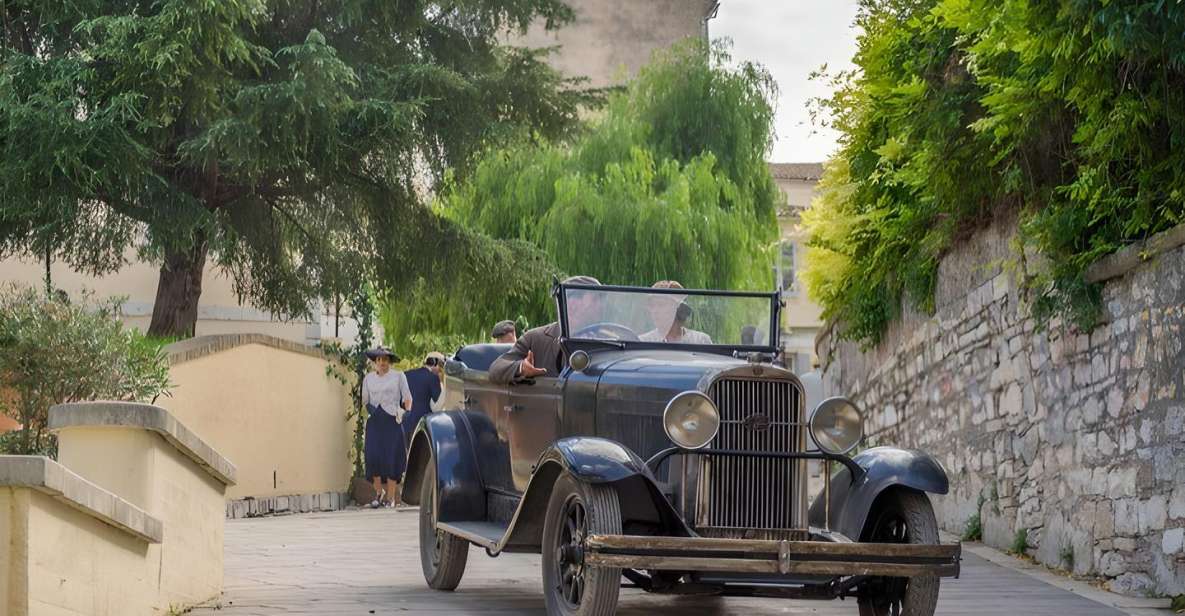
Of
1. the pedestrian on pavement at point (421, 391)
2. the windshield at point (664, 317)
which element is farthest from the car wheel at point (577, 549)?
the pedestrian on pavement at point (421, 391)

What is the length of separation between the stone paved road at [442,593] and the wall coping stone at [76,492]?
1.12 metres

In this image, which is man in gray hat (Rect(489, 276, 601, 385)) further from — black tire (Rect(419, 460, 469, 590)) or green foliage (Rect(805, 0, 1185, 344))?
green foliage (Rect(805, 0, 1185, 344))

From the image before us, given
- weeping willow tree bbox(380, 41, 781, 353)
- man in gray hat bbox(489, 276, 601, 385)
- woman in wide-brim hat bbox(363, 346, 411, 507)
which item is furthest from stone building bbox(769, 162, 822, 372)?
man in gray hat bbox(489, 276, 601, 385)

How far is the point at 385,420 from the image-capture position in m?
19.8

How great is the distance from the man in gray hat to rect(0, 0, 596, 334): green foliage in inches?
421

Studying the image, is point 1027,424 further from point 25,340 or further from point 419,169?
point 419,169

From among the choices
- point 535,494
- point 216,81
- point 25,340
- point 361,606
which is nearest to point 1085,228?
point 535,494

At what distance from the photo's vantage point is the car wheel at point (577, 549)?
24.7 feet

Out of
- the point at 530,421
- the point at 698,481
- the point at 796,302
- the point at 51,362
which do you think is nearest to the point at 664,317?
the point at 530,421

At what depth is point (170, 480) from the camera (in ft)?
27.7

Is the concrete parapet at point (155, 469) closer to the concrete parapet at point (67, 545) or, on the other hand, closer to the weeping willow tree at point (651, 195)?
the concrete parapet at point (67, 545)

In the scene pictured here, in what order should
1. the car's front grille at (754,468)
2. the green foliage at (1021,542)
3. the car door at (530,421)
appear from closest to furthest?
1. the car's front grille at (754,468)
2. the car door at (530,421)
3. the green foliage at (1021,542)

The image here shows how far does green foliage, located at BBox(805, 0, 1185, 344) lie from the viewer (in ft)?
31.5

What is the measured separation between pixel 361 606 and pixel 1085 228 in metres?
5.31
